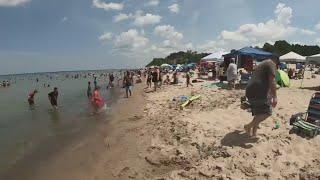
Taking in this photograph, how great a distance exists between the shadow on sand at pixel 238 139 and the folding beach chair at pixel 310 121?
0.93 metres

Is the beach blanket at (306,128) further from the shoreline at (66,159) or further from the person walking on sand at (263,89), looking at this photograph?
the shoreline at (66,159)

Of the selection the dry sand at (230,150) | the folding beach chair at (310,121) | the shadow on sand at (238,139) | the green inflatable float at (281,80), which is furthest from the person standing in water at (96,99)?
the folding beach chair at (310,121)

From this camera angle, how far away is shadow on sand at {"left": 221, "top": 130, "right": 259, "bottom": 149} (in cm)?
694

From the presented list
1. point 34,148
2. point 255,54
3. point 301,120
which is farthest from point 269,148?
point 255,54

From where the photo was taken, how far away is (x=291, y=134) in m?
7.09

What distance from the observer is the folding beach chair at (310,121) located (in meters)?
6.81

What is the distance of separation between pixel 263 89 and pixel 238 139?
119cm

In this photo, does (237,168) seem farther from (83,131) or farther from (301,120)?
(83,131)

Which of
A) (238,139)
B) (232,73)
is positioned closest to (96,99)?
(232,73)

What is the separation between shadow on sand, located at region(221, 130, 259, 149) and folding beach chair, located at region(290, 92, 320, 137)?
931 mm

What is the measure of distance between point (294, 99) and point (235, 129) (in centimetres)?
431

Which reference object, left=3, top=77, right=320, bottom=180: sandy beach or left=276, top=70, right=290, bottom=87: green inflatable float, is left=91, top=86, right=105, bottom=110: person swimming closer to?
left=3, top=77, right=320, bottom=180: sandy beach

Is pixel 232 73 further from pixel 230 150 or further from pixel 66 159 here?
pixel 230 150

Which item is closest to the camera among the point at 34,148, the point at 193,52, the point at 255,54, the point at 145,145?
the point at 145,145
